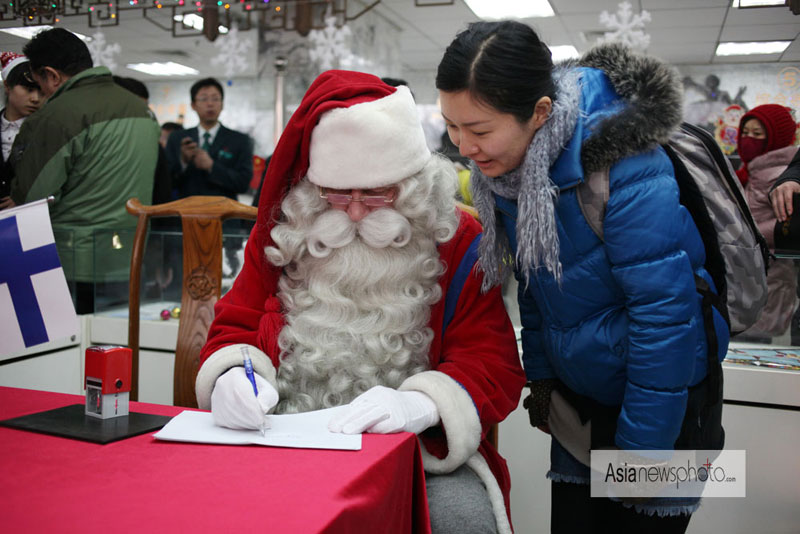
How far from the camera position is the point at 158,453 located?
101 centimetres

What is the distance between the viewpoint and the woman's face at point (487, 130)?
1278mm

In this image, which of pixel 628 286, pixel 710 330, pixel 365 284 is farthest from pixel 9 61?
pixel 710 330

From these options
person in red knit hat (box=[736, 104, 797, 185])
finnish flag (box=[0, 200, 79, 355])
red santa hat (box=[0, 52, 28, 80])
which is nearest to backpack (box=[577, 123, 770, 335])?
finnish flag (box=[0, 200, 79, 355])

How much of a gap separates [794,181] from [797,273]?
426 mm

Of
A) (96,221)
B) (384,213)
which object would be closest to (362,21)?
(96,221)

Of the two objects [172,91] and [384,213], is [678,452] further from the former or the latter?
[172,91]

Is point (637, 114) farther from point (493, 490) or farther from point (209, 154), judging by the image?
point (209, 154)

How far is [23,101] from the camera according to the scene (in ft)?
11.2

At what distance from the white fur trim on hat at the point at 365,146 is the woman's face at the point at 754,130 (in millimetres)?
2391

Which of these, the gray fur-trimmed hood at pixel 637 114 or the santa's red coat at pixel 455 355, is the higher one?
the gray fur-trimmed hood at pixel 637 114

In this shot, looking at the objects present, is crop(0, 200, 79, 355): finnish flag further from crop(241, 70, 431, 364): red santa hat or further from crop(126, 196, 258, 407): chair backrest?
crop(126, 196, 258, 407): chair backrest

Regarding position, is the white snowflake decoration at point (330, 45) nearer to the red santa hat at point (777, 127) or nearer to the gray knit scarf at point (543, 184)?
the red santa hat at point (777, 127)

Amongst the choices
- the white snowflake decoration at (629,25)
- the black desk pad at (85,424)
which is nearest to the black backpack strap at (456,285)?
the black desk pad at (85,424)

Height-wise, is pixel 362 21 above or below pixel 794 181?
above
